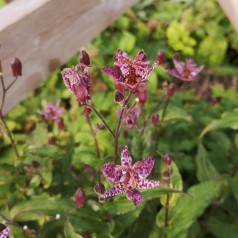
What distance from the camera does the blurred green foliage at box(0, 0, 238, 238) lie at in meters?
1.30

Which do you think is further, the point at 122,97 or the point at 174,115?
the point at 174,115

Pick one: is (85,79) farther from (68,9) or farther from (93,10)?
(93,10)

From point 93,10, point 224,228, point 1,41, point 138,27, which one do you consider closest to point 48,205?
point 1,41

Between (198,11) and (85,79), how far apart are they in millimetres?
1820

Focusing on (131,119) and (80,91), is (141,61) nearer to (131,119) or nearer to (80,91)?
(80,91)

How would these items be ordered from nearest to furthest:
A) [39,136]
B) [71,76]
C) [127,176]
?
1. [71,76]
2. [127,176]
3. [39,136]

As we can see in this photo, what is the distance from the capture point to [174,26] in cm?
245

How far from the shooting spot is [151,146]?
1.49 m

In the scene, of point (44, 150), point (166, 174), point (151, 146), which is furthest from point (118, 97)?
point (151, 146)

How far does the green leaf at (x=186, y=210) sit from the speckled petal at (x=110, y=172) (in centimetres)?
35

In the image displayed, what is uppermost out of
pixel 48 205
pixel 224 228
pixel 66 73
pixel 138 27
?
pixel 66 73

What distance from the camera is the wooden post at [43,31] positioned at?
1.38 m

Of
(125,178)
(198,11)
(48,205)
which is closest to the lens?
(125,178)

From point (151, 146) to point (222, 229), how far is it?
0.35 meters
